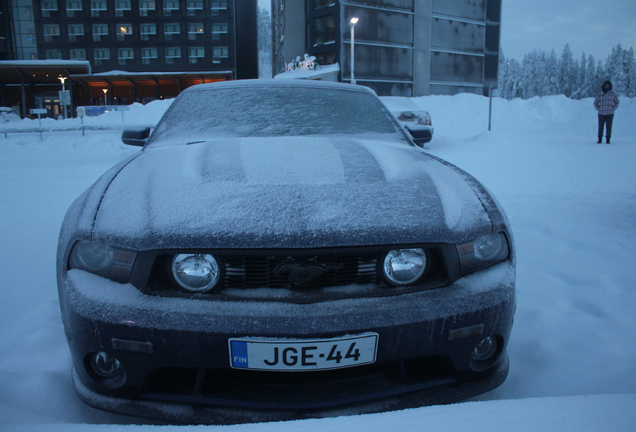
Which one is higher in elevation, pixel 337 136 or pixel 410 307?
pixel 337 136

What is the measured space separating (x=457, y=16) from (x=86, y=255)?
4439cm

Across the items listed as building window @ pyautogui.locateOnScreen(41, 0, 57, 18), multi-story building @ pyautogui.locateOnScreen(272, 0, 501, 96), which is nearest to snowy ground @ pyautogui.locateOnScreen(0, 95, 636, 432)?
multi-story building @ pyautogui.locateOnScreen(272, 0, 501, 96)

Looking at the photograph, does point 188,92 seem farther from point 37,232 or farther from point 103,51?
point 103,51

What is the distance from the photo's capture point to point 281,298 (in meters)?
1.30

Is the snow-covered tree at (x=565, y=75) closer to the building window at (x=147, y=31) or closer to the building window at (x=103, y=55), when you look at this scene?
the building window at (x=147, y=31)

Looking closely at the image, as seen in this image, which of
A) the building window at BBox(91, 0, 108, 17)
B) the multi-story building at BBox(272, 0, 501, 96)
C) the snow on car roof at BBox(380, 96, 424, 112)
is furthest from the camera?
the building window at BBox(91, 0, 108, 17)

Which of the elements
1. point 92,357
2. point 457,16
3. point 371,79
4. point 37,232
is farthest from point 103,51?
point 92,357

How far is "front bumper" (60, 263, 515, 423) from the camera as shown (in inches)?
48.4

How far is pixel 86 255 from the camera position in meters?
1.42

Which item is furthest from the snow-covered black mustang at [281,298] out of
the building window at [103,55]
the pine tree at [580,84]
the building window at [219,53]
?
the pine tree at [580,84]

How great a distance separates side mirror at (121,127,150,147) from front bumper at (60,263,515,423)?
1488mm

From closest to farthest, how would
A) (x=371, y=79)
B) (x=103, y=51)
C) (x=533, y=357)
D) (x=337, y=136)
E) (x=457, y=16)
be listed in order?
(x=533, y=357) → (x=337, y=136) → (x=371, y=79) → (x=457, y=16) → (x=103, y=51)

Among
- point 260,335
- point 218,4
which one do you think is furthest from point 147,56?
point 260,335

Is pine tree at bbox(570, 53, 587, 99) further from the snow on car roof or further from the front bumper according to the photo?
the front bumper
